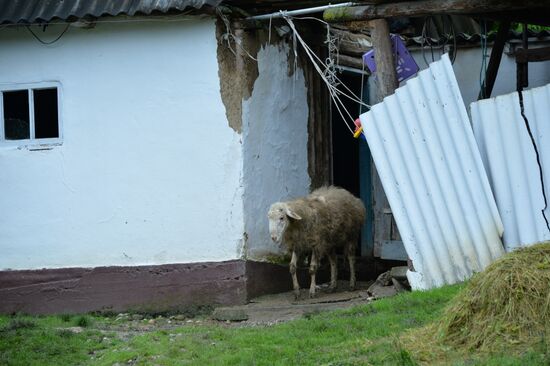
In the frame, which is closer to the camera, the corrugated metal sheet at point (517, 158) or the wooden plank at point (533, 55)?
the corrugated metal sheet at point (517, 158)

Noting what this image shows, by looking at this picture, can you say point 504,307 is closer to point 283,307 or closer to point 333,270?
point 283,307

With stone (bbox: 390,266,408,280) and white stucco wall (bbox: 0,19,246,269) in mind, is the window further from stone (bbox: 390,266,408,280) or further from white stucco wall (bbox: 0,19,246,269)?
stone (bbox: 390,266,408,280)

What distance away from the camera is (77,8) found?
13656 millimetres

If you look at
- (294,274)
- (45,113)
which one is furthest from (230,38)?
(294,274)

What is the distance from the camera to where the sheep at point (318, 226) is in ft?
43.5

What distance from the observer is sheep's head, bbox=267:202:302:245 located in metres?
13.1

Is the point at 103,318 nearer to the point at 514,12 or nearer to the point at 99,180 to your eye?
the point at 99,180

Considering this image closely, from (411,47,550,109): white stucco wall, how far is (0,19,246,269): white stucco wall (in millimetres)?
3828

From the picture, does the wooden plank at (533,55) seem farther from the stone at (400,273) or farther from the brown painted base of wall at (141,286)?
the brown painted base of wall at (141,286)

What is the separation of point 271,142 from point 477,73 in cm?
336

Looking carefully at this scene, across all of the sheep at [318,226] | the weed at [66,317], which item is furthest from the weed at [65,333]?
the sheep at [318,226]

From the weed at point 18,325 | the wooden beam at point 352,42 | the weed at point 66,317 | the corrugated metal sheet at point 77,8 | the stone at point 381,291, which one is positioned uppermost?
Answer: the corrugated metal sheet at point 77,8

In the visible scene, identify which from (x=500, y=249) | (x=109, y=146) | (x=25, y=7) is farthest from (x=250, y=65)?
(x=500, y=249)

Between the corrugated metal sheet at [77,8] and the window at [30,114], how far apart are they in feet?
3.19
